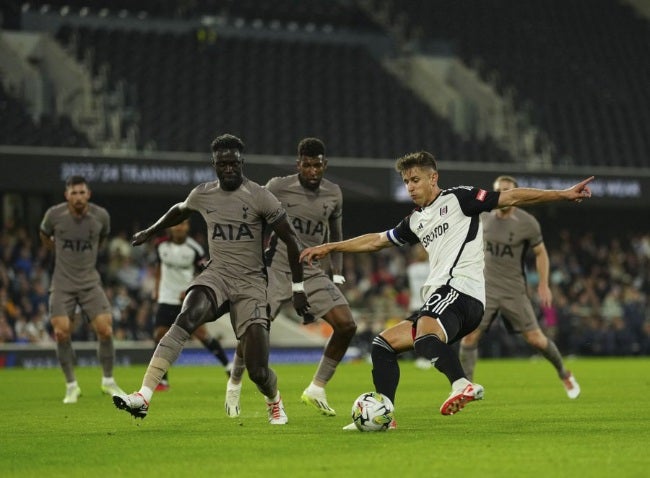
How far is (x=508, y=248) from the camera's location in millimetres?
15172

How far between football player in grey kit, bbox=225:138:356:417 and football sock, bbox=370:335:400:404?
8.09ft

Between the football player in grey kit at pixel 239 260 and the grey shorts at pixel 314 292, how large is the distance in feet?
5.66

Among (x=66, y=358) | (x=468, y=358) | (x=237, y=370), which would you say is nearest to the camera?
Answer: (x=237, y=370)

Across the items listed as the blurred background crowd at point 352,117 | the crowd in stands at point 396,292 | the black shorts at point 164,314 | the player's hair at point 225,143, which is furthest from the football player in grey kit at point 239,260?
the blurred background crowd at point 352,117

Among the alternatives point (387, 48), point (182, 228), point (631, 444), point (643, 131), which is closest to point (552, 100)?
point (643, 131)

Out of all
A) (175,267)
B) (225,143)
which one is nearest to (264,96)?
(175,267)

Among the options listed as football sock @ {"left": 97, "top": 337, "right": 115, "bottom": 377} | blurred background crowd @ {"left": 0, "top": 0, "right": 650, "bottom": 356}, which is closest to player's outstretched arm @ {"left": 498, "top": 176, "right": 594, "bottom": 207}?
football sock @ {"left": 97, "top": 337, "right": 115, "bottom": 377}

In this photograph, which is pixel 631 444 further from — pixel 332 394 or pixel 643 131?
pixel 643 131

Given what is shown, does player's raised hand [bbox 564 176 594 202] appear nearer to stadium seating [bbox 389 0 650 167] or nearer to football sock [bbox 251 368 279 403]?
football sock [bbox 251 368 279 403]

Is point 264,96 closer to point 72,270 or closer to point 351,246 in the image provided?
point 72,270

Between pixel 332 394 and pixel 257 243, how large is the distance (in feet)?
17.4

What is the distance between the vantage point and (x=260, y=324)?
10242mm

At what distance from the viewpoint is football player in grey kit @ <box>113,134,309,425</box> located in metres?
10.1

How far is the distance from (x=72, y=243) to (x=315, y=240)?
3.70 m
